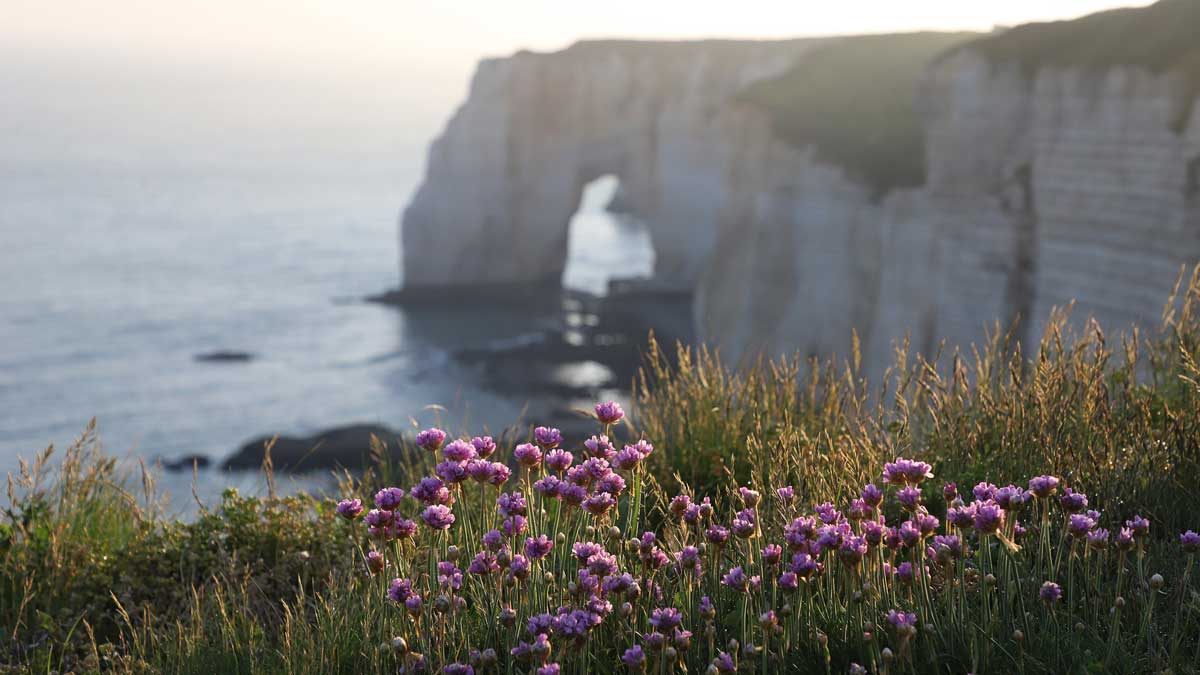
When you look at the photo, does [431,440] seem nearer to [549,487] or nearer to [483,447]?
[483,447]

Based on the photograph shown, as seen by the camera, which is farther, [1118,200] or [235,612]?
[1118,200]

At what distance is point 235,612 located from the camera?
3717mm

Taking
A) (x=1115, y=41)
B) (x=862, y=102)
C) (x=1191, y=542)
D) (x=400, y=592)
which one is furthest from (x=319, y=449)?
(x=1191, y=542)

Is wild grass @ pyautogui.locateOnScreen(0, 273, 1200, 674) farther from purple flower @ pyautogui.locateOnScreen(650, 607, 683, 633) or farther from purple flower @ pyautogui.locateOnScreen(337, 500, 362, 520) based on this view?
purple flower @ pyautogui.locateOnScreen(337, 500, 362, 520)

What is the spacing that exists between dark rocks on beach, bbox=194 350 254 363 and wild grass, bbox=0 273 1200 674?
128 ft

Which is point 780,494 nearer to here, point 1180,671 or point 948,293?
point 1180,671

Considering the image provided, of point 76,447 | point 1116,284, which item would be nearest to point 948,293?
point 1116,284

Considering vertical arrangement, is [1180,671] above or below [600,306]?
above

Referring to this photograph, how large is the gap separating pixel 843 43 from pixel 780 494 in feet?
135

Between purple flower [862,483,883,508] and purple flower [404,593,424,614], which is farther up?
purple flower [862,483,883,508]

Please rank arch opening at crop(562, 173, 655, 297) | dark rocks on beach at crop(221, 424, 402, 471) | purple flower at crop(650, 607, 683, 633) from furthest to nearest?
arch opening at crop(562, 173, 655, 297) → dark rocks on beach at crop(221, 424, 402, 471) → purple flower at crop(650, 607, 683, 633)

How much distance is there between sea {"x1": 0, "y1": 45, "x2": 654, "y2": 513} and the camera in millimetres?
34375

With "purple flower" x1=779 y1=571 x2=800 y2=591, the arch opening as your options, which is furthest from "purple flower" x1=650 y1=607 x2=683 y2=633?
the arch opening

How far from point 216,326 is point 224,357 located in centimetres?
614
